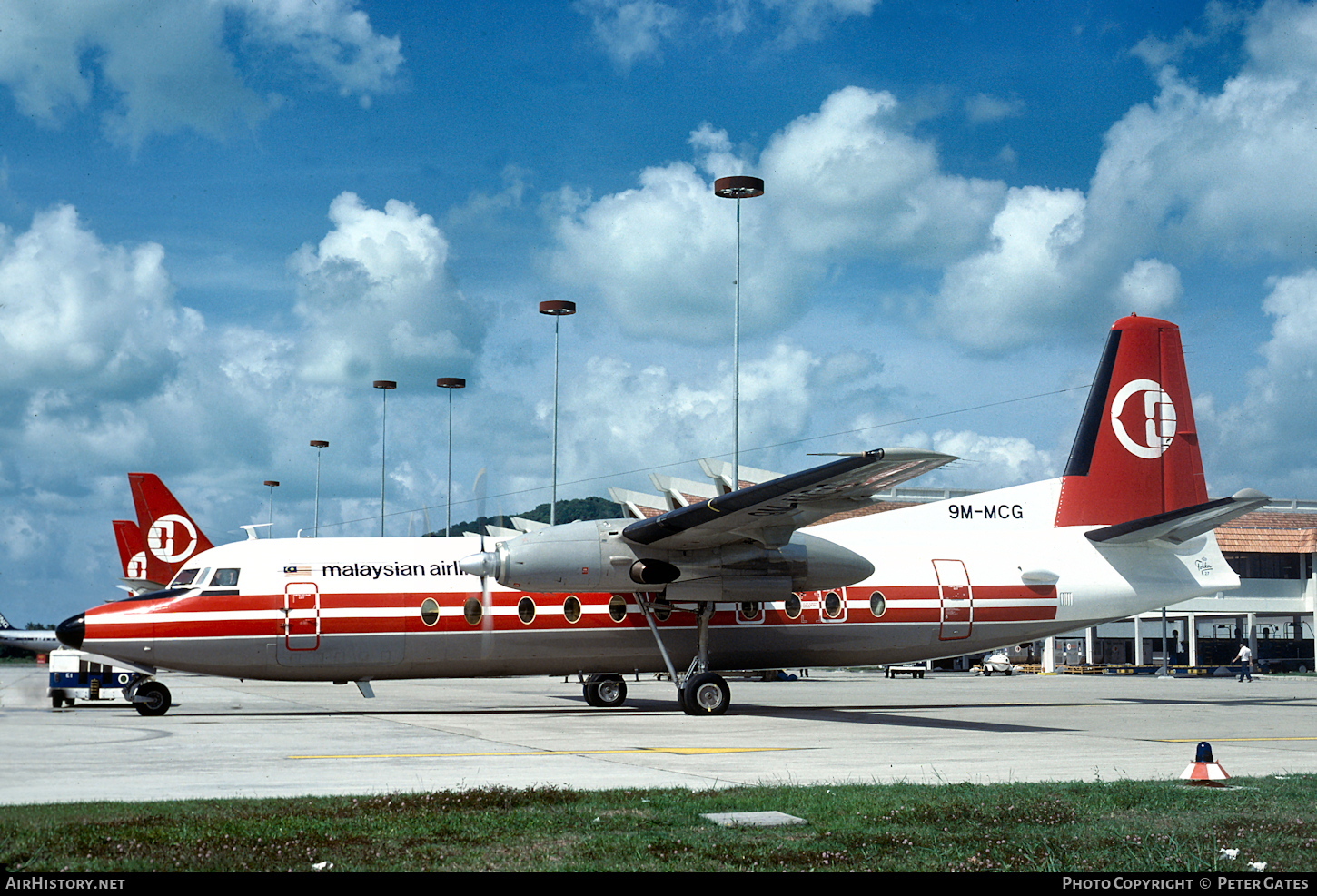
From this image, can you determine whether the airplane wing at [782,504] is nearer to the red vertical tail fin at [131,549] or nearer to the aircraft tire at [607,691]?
the aircraft tire at [607,691]

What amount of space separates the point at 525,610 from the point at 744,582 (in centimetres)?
402

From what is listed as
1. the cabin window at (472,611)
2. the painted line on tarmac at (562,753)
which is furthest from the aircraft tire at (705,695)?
the painted line on tarmac at (562,753)

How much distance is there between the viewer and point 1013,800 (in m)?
9.47

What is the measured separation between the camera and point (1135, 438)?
2481cm

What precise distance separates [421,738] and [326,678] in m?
5.39

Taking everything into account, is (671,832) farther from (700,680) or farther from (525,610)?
(525,610)

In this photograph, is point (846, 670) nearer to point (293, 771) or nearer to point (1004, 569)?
point (1004, 569)

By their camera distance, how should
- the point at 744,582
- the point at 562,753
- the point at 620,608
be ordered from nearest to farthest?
the point at 562,753
the point at 744,582
the point at 620,608

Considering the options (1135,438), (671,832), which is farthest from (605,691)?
(671,832)

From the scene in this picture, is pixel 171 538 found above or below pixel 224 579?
above

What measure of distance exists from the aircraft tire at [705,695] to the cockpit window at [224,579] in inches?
322

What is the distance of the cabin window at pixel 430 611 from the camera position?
20.2m

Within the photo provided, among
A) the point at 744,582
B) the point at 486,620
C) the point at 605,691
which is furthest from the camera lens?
the point at 605,691

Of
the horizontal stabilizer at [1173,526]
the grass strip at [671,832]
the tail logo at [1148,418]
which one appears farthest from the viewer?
the tail logo at [1148,418]
